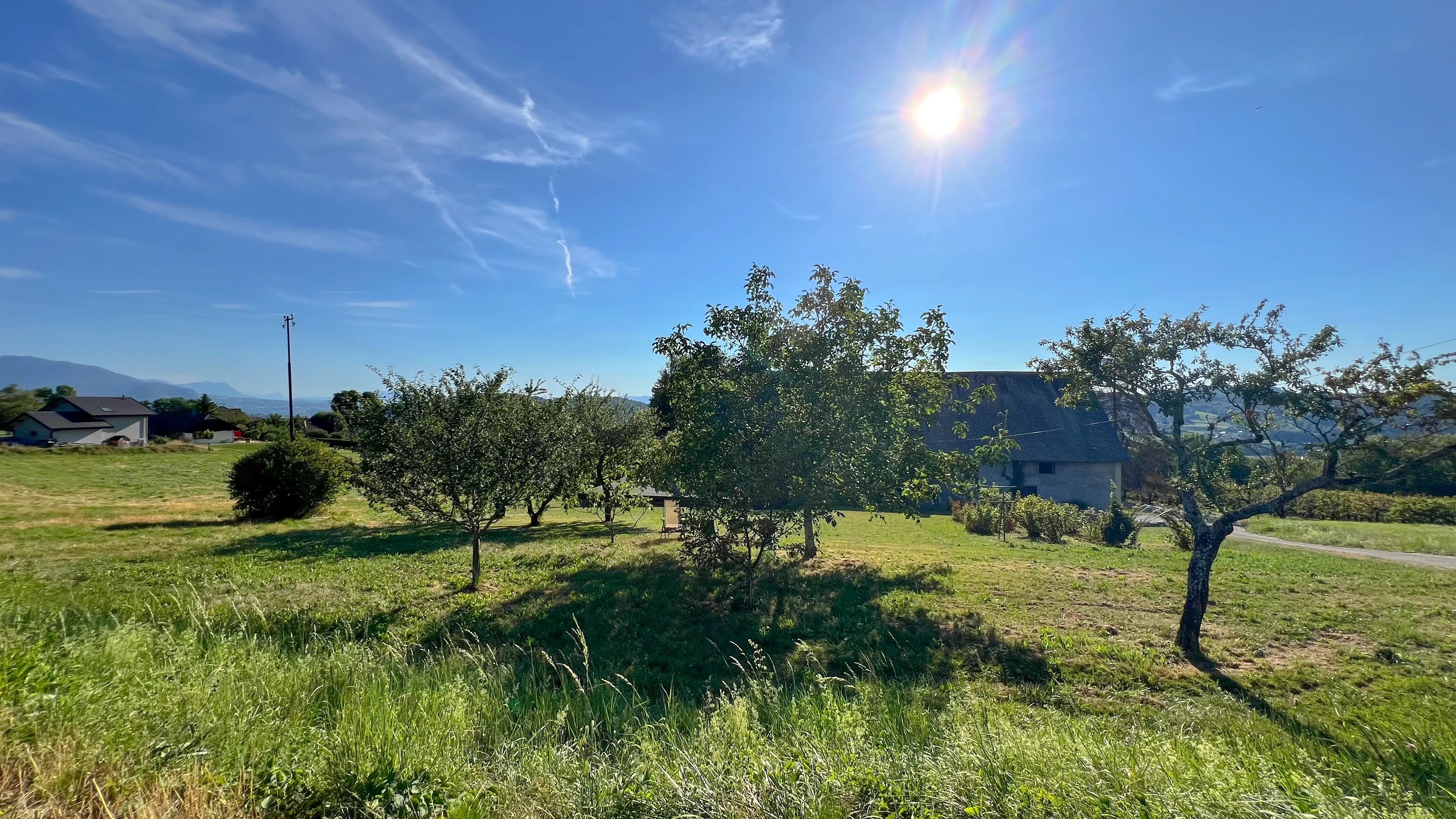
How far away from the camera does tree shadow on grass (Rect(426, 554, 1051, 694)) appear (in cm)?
707

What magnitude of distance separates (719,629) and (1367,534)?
31001 millimetres

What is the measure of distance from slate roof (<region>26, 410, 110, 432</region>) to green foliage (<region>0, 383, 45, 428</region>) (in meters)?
1.96

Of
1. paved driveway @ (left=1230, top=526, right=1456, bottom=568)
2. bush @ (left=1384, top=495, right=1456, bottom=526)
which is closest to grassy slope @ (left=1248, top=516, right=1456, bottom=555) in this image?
paved driveway @ (left=1230, top=526, right=1456, bottom=568)

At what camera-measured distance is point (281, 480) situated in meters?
19.3

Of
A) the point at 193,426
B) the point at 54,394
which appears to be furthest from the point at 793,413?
the point at 54,394

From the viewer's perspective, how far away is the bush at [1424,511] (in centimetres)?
2869

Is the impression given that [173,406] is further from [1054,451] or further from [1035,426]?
[1054,451]

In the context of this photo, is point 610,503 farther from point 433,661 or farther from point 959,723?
point 959,723

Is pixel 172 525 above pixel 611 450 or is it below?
below

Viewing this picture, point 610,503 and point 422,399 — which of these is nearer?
point 422,399

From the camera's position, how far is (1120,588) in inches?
442

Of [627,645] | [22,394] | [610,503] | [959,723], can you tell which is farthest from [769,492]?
[22,394]

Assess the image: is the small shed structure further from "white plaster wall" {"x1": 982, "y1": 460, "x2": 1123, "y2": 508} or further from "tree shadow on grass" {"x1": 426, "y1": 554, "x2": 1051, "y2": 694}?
"white plaster wall" {"x1": 982, "y1": 460, "x2": 1123, "y2": 508}

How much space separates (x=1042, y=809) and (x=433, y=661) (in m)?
5.93
